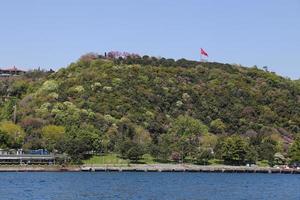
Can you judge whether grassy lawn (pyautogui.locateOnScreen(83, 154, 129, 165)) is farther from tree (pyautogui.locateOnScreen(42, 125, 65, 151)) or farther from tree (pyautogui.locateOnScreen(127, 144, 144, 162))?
tree (pyautogui.locateOnScreen(42, 125, 65, 151))

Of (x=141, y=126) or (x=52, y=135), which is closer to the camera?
(x=52, y=135)

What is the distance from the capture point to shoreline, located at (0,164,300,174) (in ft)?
462

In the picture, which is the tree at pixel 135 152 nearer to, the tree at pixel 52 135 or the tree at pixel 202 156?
the tree at pixel 202 156

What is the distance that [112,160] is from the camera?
154 meters

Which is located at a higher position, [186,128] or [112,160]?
[186,128]

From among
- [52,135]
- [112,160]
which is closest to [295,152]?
[112,160]

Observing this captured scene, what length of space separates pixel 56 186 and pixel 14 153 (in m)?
65.8

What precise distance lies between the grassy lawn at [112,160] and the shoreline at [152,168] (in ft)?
13.7

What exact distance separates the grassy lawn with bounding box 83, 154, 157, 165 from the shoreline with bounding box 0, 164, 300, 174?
4.19m

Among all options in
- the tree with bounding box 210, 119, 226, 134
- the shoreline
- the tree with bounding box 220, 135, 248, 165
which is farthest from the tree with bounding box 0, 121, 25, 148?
the tree with bounding box 210, 119, 226, 134

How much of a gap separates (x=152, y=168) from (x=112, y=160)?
38.9 feet

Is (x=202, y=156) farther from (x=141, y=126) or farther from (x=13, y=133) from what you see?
(x=13, y=133)

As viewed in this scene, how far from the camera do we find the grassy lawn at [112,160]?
496 ft

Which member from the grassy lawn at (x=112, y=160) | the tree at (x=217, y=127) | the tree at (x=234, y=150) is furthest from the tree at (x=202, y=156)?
the tree at (x=217, y=127)
